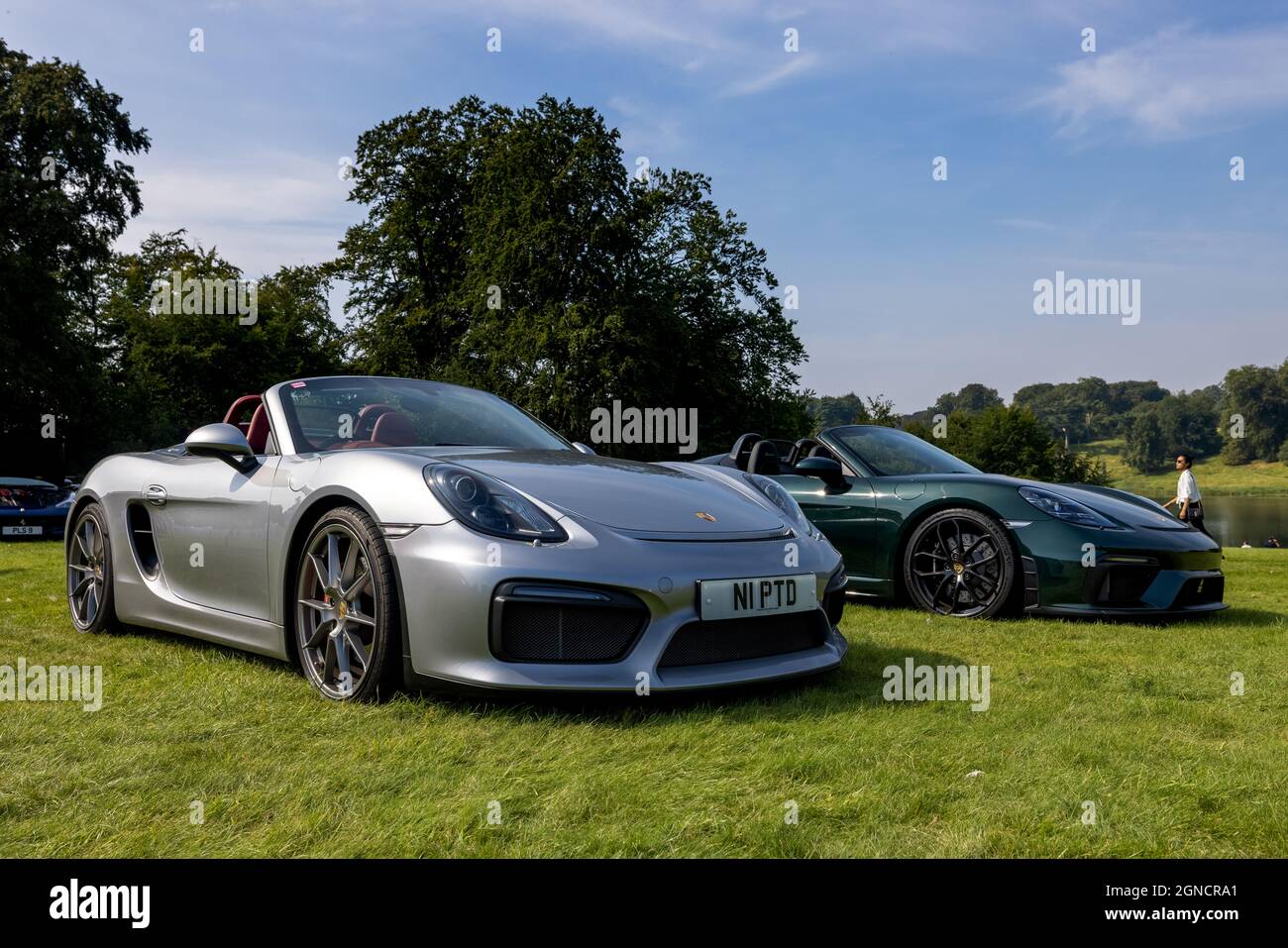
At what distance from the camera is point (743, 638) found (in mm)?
3984

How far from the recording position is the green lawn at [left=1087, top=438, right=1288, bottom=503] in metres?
108

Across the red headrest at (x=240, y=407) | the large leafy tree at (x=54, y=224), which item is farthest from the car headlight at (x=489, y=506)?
the large leafy tree at (x=54, y=224)

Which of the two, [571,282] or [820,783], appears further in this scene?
[571,282]

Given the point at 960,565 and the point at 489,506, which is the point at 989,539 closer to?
the point at 960,565

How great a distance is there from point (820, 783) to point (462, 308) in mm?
34668

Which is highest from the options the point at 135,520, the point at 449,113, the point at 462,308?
the point at 449,113

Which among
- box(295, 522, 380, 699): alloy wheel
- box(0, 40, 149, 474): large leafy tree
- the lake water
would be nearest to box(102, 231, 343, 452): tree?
box(0, 40, 149, 474): large leafy tree

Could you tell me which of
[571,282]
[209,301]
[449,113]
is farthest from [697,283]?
[209,301]

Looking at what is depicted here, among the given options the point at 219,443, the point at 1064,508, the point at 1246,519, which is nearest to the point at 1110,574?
the point at 1064,508

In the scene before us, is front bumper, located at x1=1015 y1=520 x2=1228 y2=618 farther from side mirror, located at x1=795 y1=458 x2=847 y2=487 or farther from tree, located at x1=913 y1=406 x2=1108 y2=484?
tree, located at x1=913 y1=406 x2=1108 y2=484

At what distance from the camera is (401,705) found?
3.76 metres

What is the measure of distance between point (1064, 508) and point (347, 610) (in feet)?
14.7
